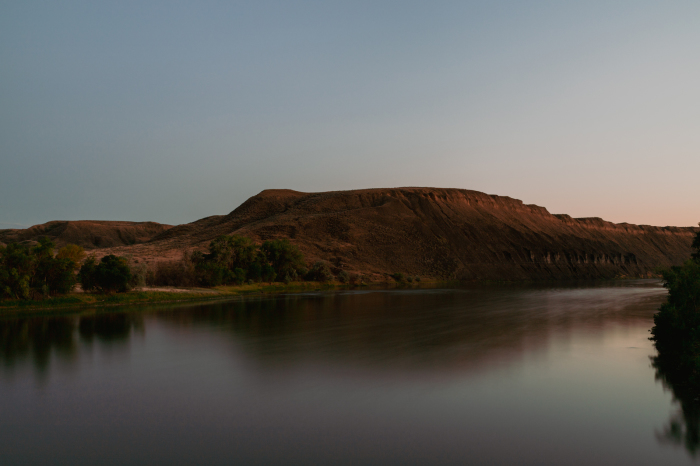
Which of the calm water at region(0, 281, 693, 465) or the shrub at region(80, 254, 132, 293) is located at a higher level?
the shrub at region(80, 254, 132, 293)

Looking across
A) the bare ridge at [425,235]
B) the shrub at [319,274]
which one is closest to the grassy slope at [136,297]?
the shrub at [319,274]

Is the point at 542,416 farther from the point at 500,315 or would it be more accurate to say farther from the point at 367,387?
the point at 500,315

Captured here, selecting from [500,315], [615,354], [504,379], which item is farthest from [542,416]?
[500,315]

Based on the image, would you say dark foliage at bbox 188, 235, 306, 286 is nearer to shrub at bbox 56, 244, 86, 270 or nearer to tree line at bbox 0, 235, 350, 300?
tree line at bbox 0, 235, 350, 300

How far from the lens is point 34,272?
102 ft

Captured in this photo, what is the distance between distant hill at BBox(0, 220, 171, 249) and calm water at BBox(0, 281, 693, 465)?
122m

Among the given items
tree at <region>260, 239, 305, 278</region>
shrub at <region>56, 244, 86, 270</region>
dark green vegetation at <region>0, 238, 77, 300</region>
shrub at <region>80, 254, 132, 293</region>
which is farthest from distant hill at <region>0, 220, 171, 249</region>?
dark green vegetation at <region>0, 238, 77, 300</region>

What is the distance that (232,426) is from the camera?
356 inches

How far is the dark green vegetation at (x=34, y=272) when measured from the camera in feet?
96.7

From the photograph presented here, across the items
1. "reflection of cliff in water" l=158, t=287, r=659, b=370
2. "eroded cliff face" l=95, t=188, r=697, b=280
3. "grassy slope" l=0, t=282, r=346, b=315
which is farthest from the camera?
"eroded cliff face" l=95, t=188, r=697, b=280

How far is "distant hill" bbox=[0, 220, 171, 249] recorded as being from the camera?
5118 inches

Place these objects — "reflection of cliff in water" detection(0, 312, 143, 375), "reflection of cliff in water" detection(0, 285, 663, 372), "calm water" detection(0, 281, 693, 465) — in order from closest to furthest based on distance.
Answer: "calm water" detection(0, 281, 693, 465), "reflection of cliff in water" detection(0, 312, 143, 375), "reflection of cliff in water" detection(0, 285, 663, 372)

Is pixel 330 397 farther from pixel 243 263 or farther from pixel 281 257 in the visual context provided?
pixel 281 257

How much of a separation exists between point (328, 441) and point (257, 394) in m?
3.49
